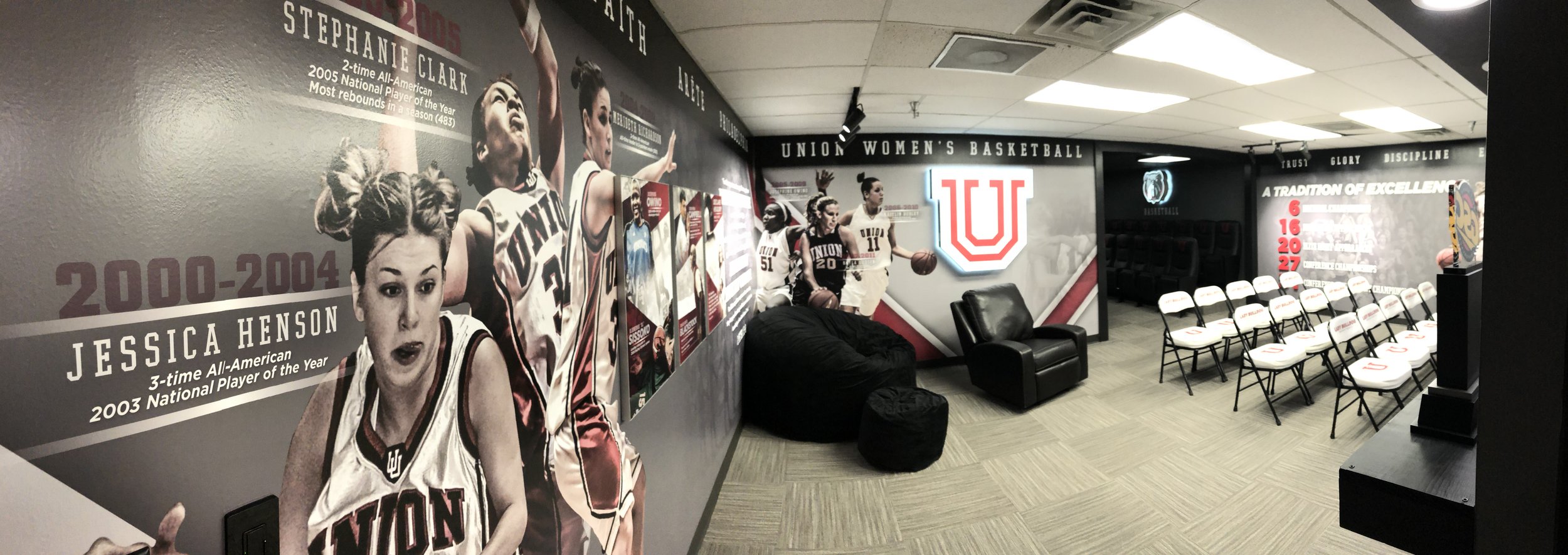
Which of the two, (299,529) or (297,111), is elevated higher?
(297,111)

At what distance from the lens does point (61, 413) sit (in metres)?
0.53

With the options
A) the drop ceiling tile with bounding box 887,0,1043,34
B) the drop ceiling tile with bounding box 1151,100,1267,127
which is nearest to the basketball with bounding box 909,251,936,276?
the drop ceiling tile with bounding box 1151,100,1267,127

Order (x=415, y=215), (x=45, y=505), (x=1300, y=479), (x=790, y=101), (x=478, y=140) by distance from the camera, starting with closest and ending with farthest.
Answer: (x=45, y=505)
(x=415, y=215)
(x=478, y=140)
(x=1300, y=479)
(x=790, y=101)

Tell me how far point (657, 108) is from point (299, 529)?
5.97 feet

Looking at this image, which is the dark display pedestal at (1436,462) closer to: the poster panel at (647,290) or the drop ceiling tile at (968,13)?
the drop ceiling tile at (968,13)

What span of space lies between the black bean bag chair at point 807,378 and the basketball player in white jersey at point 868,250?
1.27 meters

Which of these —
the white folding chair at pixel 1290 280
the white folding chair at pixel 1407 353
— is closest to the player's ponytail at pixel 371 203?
the white folding chair at pixel 1407 353

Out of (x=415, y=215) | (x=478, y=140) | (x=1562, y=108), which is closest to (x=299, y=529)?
(x=415, y=215)

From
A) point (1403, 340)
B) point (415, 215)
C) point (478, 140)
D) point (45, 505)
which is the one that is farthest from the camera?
point (1403, 340)

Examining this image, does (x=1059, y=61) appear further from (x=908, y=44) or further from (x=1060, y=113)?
(x=1060, y=113)

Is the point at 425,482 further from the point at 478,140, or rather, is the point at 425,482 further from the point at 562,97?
the point at 562,97

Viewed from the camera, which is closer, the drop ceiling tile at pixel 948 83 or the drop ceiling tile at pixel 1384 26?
the drop ceiling tile at pixel 1384 26

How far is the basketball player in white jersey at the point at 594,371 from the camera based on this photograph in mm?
1442

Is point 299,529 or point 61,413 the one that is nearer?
point 61,413
